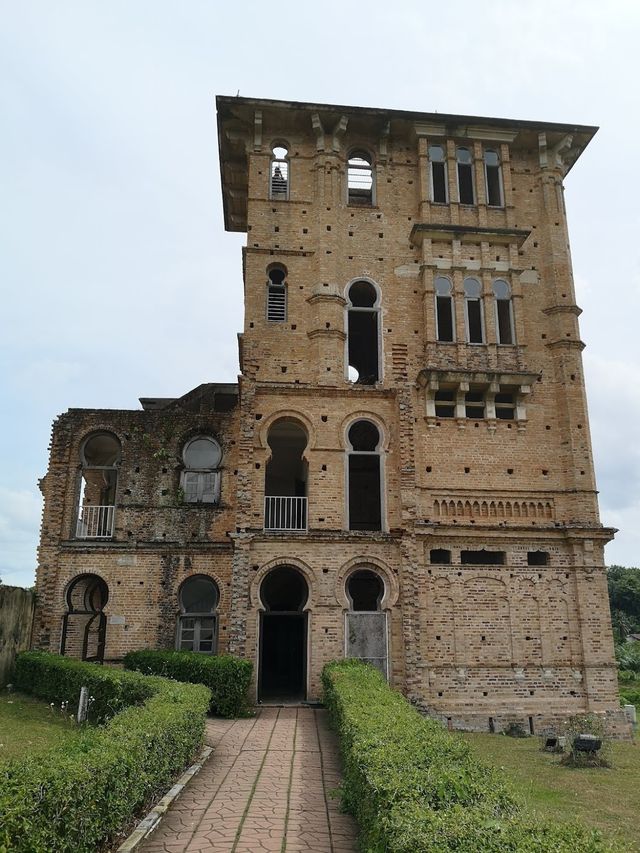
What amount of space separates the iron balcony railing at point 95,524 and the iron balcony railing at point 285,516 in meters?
4.90

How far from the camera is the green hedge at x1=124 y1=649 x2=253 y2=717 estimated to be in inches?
651

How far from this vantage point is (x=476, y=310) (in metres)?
23.0

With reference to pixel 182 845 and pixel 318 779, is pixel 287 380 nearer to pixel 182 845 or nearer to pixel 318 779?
pixel 318 779

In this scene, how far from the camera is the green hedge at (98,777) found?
18.1ft

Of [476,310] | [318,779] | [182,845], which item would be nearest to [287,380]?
[476,310]

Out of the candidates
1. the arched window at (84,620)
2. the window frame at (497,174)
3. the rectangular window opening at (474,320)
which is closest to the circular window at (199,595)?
the arched window at (84,620)

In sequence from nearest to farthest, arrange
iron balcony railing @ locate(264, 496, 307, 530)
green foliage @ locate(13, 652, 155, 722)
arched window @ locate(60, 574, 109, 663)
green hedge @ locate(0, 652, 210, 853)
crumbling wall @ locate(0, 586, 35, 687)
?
green hedge @ locate(0, 652, 210, 853) → green foliage @ locate(13, 652, 155, 722) → crumbling wall @ locate(0, 586, 35, 687) → arched window @ locate(60, 574, 109, 663) → iron balcony railing @ locate(264, 496, 307, 530)

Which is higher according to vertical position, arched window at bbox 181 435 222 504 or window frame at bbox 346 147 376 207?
window frame at bbox 346 147 376 207

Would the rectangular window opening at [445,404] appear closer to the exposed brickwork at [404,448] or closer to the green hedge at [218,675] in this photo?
the exposed brickwork at [404,448]

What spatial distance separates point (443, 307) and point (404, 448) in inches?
213

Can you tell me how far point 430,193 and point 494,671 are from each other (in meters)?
15.6

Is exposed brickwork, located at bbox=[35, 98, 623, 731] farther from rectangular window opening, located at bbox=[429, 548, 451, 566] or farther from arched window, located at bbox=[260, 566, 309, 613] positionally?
arched window, located at bbox=[260, 566, 309, 613]

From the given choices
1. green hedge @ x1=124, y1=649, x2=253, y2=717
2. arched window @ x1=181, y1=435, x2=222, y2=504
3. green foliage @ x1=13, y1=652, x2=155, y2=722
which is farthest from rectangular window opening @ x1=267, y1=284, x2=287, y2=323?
green foliage @ x1=13, y1=652, x2=155, y2=722

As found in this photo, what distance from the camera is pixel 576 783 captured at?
14.1 metres
